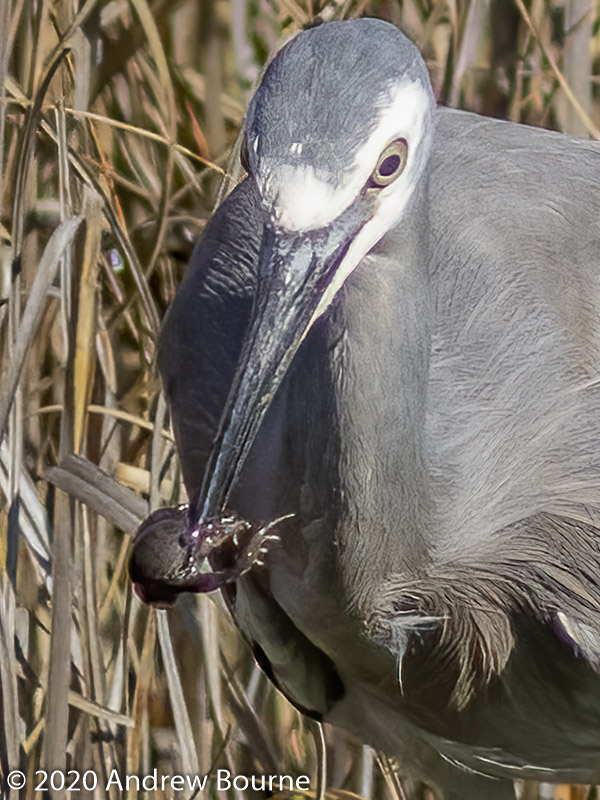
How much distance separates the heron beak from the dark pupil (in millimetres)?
33

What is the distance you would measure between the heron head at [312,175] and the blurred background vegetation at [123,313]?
477 millimetres

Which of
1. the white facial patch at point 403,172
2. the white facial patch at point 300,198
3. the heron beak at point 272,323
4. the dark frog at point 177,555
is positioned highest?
the white facial patch at point 403,172

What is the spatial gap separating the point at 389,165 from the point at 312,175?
68mm

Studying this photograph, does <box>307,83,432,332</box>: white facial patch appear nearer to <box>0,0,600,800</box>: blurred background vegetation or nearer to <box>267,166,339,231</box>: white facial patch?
<box>267,166,339,231</box>: white facial patch

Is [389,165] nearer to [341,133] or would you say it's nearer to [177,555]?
[341,133]

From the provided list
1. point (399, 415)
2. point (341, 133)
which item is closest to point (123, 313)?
point (399, 415)

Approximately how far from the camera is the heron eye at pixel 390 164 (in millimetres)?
683

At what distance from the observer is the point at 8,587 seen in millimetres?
1165

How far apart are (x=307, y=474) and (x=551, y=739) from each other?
354 millimetres

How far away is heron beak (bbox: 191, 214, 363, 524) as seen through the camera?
2.18 feet

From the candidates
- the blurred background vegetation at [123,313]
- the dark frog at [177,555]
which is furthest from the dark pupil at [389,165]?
the blurred background vegetation at [123,313]

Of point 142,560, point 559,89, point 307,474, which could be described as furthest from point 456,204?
point 559,89

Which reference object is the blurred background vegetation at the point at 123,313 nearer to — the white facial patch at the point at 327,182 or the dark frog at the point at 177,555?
the dark frog at the point at 177,555

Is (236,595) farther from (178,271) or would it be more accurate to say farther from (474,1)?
(474,1)
